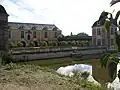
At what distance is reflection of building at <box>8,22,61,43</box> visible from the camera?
3578cm

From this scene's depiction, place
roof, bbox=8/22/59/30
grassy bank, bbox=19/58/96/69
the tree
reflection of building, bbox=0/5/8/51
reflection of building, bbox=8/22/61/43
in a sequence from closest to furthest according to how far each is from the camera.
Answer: the tree → reflection of building, bbox=0/5/8/51 → grassy bank, bbox=19/58/96/69 → reflection of building, bbox=8/22/61/43 → roof, bbox=8/22/59/30

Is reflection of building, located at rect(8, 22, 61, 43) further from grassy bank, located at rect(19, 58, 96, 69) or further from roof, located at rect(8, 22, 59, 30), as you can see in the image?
grassy bank, located at rect(19, 58, 96, 69)

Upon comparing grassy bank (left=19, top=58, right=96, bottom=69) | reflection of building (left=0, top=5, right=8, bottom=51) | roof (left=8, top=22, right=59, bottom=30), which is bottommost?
grassy bank (left=19, top=58, right=96, bottom=69)

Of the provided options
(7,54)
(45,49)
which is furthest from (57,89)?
(45,49)

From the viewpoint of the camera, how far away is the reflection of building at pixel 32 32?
35.8m

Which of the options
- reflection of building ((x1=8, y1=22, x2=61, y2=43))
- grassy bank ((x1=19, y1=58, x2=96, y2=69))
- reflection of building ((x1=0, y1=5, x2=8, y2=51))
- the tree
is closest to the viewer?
the tree

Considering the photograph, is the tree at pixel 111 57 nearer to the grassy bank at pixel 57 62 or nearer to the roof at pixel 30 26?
the grassy bank at pixel 57 62

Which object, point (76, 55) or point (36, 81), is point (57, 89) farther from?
point (76, 55)

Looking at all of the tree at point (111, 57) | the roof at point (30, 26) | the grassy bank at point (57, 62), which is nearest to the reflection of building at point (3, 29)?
the grassy bank at point (57, 62)

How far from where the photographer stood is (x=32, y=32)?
3800 cm

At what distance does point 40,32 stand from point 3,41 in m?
18.4

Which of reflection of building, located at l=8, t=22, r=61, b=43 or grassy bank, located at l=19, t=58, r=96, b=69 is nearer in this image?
grassy bank, located at l=19, t=58, r=96, b=69

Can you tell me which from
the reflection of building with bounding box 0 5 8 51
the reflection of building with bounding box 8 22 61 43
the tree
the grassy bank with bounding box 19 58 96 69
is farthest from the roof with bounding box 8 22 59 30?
the tree

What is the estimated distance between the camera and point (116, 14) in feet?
5.12
